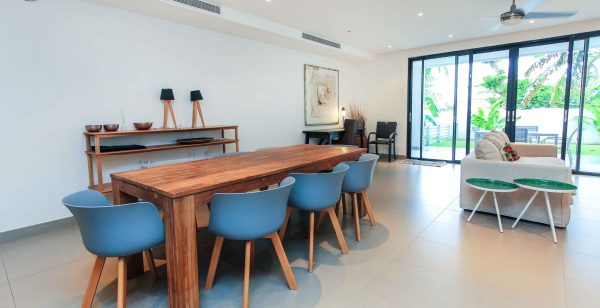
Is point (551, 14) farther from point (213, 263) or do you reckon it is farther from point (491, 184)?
point (213, 263)

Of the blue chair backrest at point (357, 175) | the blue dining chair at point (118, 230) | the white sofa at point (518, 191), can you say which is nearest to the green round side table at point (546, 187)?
the white sofa at point (518, 191)

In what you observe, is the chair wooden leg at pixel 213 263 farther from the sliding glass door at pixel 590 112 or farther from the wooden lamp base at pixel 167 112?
the sliding glass door at pixel 590 112

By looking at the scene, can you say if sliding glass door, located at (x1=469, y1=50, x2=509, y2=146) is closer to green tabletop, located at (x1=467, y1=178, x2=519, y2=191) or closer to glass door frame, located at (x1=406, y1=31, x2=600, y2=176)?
glass door frame, located at (x1=406, y1=31, x2=600, y2=176)

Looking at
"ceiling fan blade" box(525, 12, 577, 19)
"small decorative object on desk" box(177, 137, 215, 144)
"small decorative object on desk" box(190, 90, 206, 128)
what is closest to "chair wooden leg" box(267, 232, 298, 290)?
"small decorative object on desk" box(177, 137, 215, 144)

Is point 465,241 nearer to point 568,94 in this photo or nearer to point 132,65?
point 132,65

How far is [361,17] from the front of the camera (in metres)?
4.93

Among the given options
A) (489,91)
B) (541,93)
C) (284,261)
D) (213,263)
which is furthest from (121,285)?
(541,93)

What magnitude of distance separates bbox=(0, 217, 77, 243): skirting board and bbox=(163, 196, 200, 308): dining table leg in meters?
2.51

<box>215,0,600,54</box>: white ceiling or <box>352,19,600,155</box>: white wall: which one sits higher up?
<box>215,0,600,54</box>: white ceiling

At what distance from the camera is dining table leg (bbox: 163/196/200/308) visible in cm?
177

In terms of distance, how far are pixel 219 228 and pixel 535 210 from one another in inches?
130

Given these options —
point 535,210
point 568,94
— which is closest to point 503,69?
point 568,94

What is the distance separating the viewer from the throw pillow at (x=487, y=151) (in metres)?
3.60

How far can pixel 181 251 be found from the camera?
180cm
